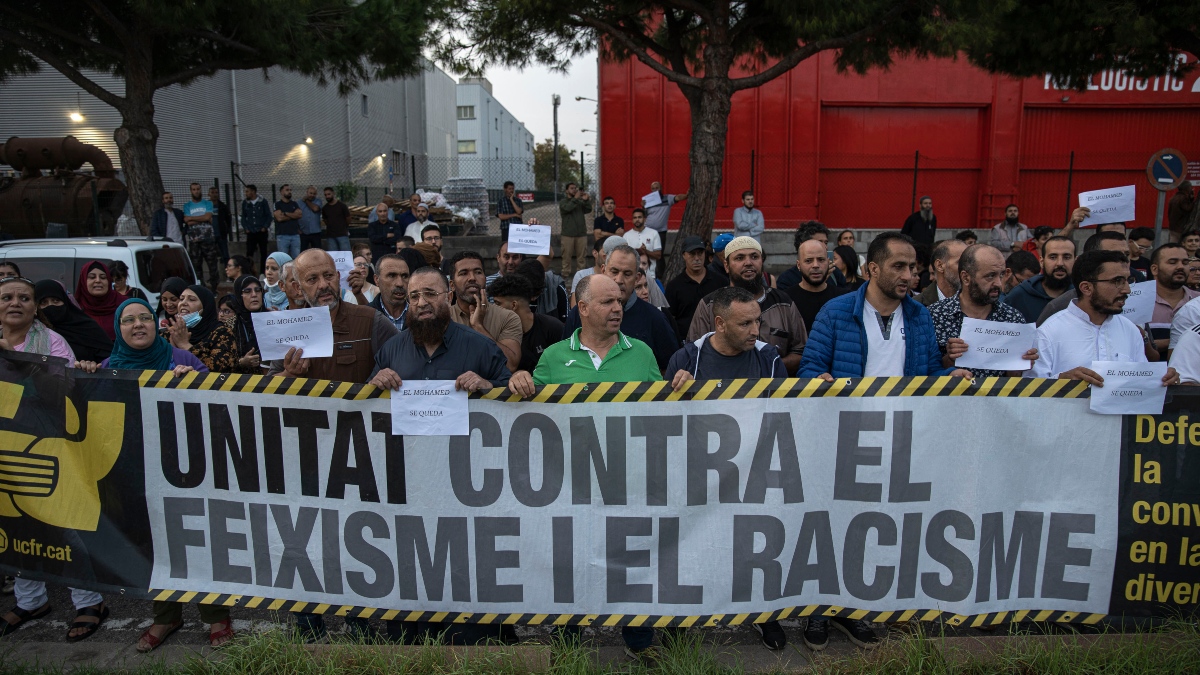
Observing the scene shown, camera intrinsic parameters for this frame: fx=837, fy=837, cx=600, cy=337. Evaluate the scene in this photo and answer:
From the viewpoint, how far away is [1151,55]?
13625mm

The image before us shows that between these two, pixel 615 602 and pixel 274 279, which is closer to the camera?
pixel 615 602

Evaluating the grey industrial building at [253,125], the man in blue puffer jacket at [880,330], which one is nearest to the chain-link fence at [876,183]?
the grey industrial building at [253,125]

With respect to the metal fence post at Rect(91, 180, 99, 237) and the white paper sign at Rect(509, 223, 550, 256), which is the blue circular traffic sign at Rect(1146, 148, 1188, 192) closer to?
the white paper sign at Rect(509, 223, 550, 256)

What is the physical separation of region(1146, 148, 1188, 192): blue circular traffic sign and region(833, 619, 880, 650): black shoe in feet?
30.6

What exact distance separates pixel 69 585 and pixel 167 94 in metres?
21.0

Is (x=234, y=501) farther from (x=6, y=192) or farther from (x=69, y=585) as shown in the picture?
(x=6, y=192)

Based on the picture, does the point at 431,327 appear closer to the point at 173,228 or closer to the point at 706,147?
the point at 706,147

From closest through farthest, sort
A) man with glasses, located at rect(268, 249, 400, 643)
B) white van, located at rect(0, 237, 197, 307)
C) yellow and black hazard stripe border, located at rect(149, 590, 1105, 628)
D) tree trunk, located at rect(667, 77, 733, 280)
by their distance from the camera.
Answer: yellow and black hazard stripe border, located at rect(149, 590, 1105, 628), man with glasses, located at rect(268, 249, 400, 643), white van, located at rect(0, 237, 197, 307), tree trunk, located at rect(667, 77, 733, 280)

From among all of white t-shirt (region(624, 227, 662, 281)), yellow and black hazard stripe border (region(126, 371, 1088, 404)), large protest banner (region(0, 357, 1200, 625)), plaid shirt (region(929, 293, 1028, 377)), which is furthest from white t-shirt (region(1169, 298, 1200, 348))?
white t-shirt (region(624, 227, 662, 281))

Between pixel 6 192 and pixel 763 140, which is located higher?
pixel 763 140

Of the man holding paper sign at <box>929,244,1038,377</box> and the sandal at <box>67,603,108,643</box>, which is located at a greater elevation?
the man holding paper sign at <box>929,244,1038,377</box>

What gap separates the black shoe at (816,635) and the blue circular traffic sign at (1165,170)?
31.3 ft

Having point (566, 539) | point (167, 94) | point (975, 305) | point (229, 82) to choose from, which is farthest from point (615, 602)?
point (229, 82)

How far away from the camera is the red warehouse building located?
1955 centimetres
